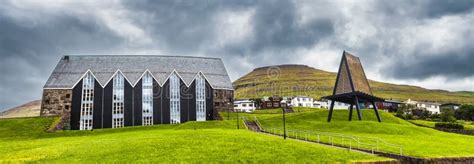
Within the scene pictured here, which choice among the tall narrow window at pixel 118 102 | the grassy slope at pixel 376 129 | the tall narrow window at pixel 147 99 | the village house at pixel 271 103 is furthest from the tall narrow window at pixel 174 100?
the village house at pixel 271 103

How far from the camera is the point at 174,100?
255ft

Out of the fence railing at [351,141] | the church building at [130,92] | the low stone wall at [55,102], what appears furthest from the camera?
the church building at [130,92]

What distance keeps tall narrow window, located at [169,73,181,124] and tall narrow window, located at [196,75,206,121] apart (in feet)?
14.0

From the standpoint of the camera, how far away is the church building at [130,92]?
7375cm

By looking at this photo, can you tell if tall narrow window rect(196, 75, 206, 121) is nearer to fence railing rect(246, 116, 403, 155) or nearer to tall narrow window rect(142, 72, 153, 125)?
tall narrow window rect(142, 72, 153, 125)

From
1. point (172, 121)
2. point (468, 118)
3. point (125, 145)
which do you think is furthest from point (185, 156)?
point (468, 118)

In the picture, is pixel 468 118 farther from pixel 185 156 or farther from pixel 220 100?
pixel 185 156

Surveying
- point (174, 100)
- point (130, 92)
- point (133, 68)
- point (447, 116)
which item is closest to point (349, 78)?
point (174, 100)

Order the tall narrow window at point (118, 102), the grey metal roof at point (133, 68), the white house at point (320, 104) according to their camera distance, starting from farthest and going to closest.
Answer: the white house at point (320, 104), the grey metal roof at point (133, 68), the tall narrow window at point (118, 102)

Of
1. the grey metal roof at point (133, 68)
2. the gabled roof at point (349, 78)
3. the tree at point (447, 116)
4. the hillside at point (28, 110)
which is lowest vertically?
the tree at point (447, 116)

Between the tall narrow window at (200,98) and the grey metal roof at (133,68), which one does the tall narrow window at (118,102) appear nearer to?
the grey metal roof at (133,68)

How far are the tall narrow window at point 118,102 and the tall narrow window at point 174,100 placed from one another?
10222 millimetres

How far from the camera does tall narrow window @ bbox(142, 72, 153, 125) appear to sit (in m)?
75.2

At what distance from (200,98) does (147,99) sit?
11484 mm
